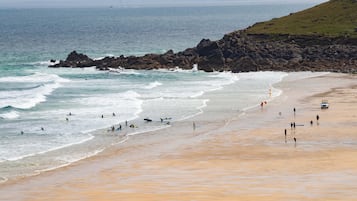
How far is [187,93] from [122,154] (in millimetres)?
32956

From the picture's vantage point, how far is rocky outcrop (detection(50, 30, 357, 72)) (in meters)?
106

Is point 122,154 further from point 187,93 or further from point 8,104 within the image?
point 187,93

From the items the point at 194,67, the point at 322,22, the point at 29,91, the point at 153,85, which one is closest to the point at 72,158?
the point at 29,91

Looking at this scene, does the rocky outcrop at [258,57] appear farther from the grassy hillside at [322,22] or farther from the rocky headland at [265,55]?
the grassy hillside at [322,22]

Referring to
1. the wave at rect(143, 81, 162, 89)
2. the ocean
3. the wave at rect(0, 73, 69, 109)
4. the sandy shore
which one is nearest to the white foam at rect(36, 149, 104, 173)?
the ocean

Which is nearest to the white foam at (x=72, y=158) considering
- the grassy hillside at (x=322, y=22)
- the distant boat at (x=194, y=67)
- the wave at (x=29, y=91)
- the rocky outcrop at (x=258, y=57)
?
the wave at (x=29, y=91)

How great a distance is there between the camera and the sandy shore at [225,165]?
1485 inches

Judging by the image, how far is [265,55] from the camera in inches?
4387

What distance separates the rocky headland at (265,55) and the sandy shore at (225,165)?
39565mm

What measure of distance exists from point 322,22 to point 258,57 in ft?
76.4

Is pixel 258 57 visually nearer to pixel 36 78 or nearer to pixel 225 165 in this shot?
pixel 36 78

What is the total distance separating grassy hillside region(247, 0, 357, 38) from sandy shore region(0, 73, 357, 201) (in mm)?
55545

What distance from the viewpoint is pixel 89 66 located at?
11306cm

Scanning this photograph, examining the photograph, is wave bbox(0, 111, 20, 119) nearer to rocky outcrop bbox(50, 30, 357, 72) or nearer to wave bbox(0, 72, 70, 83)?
wave bbox(0, 72, 70, 83)
